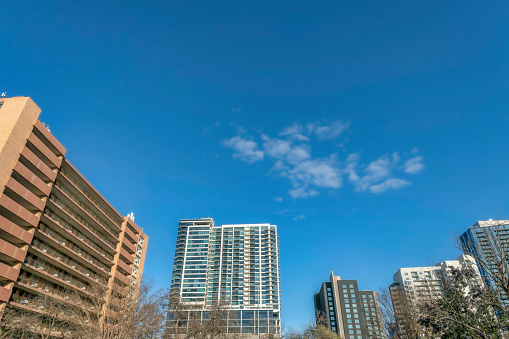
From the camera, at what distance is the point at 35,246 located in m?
42.7

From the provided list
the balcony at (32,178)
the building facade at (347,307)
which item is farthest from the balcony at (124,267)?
the building facade at (347,307)

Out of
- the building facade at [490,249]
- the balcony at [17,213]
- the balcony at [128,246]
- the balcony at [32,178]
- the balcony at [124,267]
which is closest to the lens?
the building facade at [490,249]

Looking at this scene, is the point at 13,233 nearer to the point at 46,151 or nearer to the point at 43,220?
the point at 43,220

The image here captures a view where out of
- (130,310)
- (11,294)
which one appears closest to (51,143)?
(11,294)

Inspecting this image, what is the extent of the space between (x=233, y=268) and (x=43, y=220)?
331ft

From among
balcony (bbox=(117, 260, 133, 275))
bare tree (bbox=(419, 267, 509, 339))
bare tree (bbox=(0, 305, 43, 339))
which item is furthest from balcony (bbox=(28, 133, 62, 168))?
bare tree (bbox=(419, 267, 509, 339))

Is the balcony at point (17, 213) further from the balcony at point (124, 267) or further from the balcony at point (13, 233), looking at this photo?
the balcony at point (124, 267)

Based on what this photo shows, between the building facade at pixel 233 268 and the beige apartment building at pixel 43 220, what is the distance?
2860 inches

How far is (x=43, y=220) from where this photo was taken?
145 feet

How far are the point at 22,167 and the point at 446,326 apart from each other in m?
48.8

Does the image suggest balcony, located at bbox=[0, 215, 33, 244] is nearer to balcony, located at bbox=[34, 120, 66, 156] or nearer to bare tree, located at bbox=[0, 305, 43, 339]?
bare tree, located at bbox=[0, 305, 43, 339]

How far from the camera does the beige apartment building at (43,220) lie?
36.7 m

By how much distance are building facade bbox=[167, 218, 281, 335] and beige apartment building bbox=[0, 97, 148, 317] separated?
238 ft

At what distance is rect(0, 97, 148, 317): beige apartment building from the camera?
36.7m
